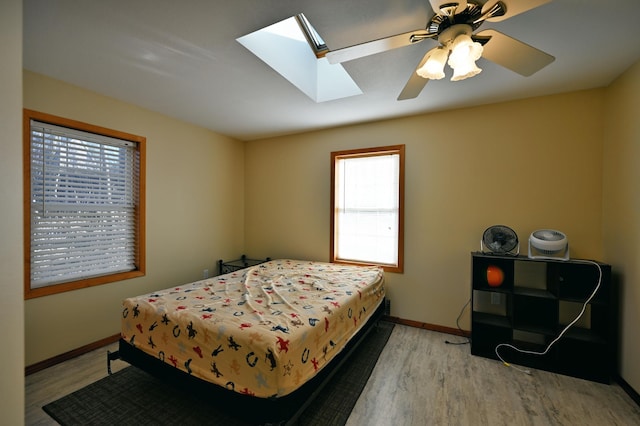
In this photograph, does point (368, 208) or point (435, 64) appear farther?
point (368, 208)


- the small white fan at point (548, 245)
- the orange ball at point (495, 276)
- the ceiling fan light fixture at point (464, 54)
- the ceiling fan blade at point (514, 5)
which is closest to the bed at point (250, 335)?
the orange ball at point (495, 276)

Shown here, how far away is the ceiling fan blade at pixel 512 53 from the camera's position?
1.36m

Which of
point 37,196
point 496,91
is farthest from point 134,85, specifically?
point 496,91

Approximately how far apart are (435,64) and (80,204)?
3187 mm

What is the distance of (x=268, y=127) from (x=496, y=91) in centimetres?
263

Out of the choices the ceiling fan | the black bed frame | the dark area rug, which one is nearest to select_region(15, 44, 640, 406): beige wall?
the dark area rug

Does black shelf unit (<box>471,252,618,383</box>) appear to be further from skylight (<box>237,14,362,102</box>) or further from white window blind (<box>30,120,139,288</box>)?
white window blind (<box>30,120,139,288</box>)

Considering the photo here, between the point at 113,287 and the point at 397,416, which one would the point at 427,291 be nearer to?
the point at 397,416

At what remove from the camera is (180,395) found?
1941 mm

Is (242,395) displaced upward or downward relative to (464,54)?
downward

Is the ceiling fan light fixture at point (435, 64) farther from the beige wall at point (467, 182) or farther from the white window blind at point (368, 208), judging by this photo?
the white window blind at point (368, 208)

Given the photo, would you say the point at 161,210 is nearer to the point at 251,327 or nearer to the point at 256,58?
the point at 256,58

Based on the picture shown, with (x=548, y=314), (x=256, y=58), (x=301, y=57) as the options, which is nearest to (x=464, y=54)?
(x=256, y=58)

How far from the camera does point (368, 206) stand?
11.6 feet
